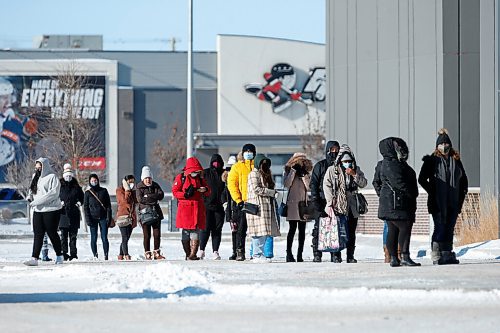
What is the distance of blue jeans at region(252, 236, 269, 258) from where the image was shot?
19.1 metres

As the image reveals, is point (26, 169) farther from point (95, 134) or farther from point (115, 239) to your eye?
point (115, 239)

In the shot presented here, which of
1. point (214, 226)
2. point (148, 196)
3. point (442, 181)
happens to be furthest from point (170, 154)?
point (442, 181)

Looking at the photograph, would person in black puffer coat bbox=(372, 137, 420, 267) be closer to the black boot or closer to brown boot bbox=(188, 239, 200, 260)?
the black boot

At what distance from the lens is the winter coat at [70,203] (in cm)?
2288

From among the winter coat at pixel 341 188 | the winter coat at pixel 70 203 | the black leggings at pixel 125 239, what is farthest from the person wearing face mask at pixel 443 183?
the winter coat at pixel 70 203

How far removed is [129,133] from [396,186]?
56781mm

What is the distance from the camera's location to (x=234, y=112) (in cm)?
7388

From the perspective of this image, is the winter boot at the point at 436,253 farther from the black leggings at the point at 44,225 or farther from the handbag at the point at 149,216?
the handbag at the point at 149,216

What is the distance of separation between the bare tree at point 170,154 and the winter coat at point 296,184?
49.8 metres

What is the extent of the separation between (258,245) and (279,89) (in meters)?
54.8

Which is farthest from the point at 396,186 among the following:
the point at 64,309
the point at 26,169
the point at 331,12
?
the point at 26,169

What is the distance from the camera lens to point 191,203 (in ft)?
66.6

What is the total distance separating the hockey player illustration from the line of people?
165 ft

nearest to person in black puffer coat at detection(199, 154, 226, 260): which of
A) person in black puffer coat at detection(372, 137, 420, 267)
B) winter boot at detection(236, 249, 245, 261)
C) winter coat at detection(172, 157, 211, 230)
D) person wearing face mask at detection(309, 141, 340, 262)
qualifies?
winter coat at detection(172, 157, 211, 230)
